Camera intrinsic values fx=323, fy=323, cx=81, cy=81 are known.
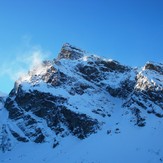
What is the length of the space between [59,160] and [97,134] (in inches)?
321

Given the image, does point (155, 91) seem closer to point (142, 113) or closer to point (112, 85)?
point (142, 113)

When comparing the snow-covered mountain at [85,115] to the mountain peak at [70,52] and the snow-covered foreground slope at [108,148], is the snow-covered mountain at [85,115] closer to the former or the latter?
the snow-covered foreground slope at [108,148]

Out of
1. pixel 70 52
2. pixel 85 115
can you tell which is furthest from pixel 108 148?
pixel 70 52

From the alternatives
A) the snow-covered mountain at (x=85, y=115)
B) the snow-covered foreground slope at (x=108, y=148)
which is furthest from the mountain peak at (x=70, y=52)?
the snow-covered foreground slope at (x=108, y=148)

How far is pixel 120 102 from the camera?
2376 inches

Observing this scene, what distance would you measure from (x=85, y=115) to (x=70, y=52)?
96.2 ft

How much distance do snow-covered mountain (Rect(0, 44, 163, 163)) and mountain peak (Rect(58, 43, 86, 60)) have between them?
6912 millimetres

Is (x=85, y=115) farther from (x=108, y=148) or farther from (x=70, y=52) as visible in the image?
(x=70, y=52)

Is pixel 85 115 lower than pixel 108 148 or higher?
higher

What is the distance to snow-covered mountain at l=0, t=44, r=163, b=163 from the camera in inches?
1751

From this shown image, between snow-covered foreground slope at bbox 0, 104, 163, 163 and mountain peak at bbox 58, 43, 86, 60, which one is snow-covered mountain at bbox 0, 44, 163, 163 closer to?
snow-covered foreground slope at bbox 0, 104, 163, 163

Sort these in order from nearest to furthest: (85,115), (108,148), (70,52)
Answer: (108,148)
(85,115)
(70,52)

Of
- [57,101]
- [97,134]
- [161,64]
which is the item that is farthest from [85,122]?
[161,64]

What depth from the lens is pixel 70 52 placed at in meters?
79.6
